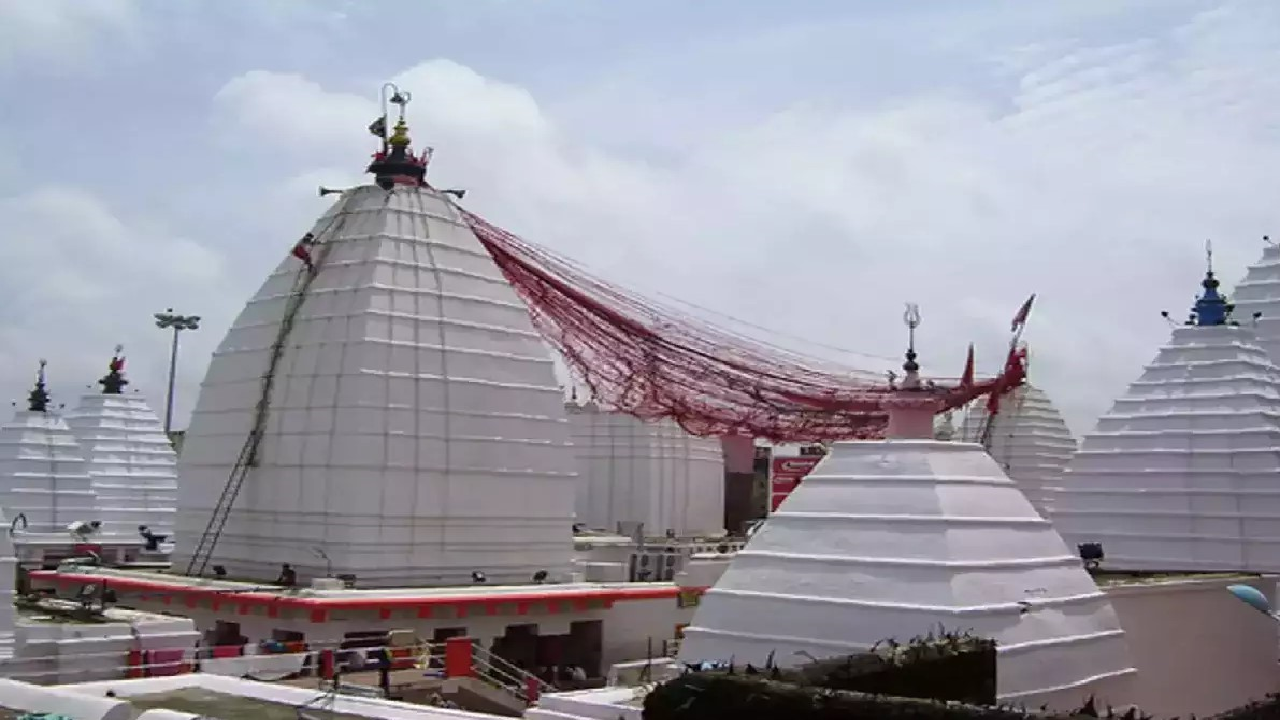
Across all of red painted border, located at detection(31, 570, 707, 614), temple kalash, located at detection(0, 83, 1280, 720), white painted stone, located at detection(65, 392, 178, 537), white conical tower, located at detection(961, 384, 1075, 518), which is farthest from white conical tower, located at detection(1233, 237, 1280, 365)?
white painted stone, located at detection(65, 392, 178, 537)

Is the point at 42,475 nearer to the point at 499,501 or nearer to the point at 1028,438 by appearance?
the point at 499,501

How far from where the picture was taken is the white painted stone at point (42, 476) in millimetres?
43250

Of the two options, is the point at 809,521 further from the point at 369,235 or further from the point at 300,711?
the point at 369,235

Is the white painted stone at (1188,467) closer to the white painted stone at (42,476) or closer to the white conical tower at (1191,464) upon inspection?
the white conical tower at (1191,464)

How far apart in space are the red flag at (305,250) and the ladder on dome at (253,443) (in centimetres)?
19

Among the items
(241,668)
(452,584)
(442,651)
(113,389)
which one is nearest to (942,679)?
(241,668)

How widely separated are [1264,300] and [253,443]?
88.0ft

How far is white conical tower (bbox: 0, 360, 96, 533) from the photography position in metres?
43.2

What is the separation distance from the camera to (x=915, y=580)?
592 inches

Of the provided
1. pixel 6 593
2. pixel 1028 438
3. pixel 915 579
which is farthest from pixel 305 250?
pixel 1028 438

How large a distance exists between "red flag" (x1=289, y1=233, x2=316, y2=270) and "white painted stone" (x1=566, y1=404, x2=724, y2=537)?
16590mm

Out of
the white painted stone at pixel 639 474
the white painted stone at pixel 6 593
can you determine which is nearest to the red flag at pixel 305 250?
the white painted stone at pixel 6 593

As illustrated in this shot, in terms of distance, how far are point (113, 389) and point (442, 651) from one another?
30216 mm

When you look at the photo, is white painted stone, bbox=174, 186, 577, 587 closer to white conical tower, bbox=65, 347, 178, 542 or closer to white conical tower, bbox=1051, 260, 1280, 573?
white conical tower, bbox=1051, 260, 1280, 573
